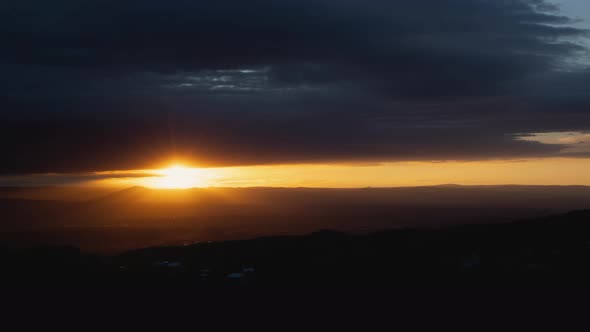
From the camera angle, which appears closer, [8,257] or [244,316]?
[244,316]

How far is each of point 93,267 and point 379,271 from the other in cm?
2377

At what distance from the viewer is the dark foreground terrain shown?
3712 centimetres

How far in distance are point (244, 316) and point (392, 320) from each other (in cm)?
803

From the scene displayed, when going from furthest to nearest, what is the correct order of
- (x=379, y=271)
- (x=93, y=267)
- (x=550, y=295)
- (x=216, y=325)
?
1. (x=93, y=267)
2. (x=379, y=271)
3. (x=550, y=295)
4. (x=216, y=325)

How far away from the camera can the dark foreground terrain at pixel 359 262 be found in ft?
122

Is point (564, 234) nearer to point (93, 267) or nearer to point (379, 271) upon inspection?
point (379, 271)

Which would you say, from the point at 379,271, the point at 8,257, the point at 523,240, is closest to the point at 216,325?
the point at 379,271

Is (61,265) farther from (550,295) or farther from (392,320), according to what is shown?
(550,295)

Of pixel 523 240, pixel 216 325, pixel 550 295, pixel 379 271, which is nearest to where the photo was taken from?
pixel 216 325

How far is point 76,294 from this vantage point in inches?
1415

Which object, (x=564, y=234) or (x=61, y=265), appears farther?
(x=564, y=234)

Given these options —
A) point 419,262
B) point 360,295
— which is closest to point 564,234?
point 419,262

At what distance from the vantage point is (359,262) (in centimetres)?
4381

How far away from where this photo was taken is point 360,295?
33750 millimetres
